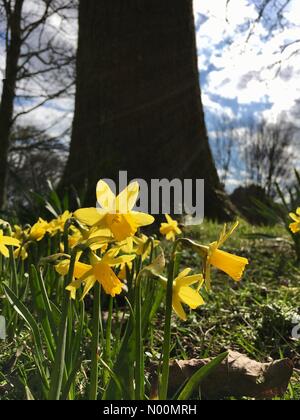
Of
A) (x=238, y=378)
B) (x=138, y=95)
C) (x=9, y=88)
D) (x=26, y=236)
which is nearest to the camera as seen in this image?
(x=238, y=378)

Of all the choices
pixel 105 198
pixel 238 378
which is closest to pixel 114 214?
pixel 105 198

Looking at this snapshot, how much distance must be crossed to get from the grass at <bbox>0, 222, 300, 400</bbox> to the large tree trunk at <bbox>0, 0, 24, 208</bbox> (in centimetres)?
603

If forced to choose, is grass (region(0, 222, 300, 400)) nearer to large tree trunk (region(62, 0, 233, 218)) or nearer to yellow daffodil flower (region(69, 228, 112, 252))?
yellow daffodil flower (region(69, 228, 112, 252))

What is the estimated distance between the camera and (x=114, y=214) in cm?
88

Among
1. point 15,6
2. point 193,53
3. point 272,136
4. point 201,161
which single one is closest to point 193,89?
point 193,53

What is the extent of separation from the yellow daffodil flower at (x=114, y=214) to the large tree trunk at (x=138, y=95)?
11.4ft

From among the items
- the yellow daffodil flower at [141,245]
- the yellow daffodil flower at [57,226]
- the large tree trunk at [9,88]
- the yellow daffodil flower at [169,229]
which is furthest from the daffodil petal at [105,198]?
the large tree trunk at [9,88]

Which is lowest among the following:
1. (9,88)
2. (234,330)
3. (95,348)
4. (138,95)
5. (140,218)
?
(234,330)

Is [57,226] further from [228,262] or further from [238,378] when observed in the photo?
[228,262]

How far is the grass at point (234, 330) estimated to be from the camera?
52.2 inches

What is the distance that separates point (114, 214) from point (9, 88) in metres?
7.76

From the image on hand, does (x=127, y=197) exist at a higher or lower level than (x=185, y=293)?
higher

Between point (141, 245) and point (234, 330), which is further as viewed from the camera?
point (234, 330)
